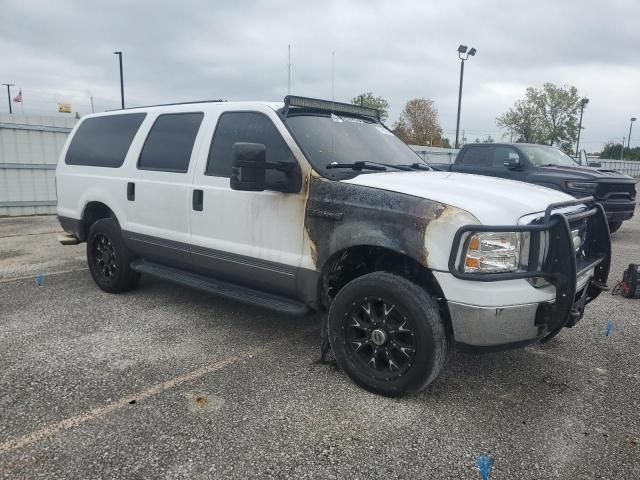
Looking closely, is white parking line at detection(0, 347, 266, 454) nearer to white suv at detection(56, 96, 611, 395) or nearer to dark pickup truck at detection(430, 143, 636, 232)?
white suv at detection(56, 96, 611, 395)

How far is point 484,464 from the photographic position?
8.35 feet

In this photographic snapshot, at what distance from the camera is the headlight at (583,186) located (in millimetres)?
8891

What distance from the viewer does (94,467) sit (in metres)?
2.47

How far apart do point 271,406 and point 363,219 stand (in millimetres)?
1293

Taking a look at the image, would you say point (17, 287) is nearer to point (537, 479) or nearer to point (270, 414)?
point (270, 414)

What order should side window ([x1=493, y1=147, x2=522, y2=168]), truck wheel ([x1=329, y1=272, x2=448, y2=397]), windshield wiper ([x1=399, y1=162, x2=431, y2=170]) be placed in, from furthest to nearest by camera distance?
side window ([x1=493, y1=147, x2=522, y2=168]), windshield wiper ([x1=399, y1=162, x2=431, y2=170]), truck wheel ([x1=329, y1=272, x2=448, y2=397])

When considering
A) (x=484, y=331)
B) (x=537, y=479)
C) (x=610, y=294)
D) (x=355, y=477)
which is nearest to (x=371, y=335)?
(x=484, y=331)

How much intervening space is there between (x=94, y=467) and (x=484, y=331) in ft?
7.09

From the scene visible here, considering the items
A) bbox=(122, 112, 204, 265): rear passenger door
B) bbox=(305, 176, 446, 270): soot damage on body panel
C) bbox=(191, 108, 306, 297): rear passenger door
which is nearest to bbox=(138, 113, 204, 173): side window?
bbox=(122, 112, 204, 265): rear passenger door

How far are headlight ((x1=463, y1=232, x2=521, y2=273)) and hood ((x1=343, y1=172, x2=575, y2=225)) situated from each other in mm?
85

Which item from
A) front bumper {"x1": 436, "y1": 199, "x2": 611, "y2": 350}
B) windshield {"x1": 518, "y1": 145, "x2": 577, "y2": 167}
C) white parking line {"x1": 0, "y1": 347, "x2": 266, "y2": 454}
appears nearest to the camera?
white parking line {"x1": 0, "y1": 347, "x2": 266, "y2": 454}

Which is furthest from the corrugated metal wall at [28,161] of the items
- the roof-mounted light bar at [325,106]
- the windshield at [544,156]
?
the windshield at [544,156]

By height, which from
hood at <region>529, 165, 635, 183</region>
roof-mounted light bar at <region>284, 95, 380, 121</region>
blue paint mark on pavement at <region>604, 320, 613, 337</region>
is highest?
roof-mounted light bar at <region>284, 95, 380, 121</region>

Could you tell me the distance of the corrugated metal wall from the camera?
11.2 m
